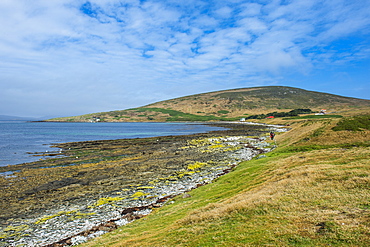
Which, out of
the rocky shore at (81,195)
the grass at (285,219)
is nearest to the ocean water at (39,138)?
the rocky shore at (81,195)

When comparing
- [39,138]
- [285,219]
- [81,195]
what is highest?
[285,219]

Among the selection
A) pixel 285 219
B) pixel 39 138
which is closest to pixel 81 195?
pixel 285 219

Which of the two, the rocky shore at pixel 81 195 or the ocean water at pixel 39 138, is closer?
the rocky shore at pixel 81 195

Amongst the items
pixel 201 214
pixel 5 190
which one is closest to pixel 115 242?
pixel 201 214

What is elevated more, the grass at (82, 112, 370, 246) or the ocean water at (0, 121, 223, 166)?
the grass at (82, 112, 370, 246)

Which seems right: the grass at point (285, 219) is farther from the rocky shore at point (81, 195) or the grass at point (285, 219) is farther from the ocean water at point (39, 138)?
the ocean water at point (39, 138)

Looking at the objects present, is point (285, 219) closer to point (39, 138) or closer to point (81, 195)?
point (81, 195)

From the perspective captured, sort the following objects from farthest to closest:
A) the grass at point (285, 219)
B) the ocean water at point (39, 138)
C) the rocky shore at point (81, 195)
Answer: the ocean water at point (39, 138), the rocky shore at point (81, 195), the grass at point (285, 219)

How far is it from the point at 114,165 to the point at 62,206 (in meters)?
17.6

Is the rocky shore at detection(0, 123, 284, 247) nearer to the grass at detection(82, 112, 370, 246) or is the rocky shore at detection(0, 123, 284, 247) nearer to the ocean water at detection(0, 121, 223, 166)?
the grass at detection(82, 112, 370, 246)

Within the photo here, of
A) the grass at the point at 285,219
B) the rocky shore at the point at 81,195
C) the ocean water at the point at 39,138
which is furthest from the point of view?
the ocean water at the point at 39,138

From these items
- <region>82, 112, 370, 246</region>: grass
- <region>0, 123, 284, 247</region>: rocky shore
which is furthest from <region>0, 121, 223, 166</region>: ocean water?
Answer: <region>82, 112, 370, 246</region>: grass

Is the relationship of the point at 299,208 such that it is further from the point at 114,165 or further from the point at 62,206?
the point at 114,165

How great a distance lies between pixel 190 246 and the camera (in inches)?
332
